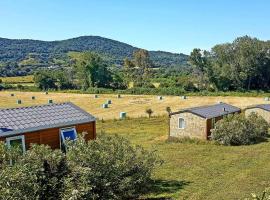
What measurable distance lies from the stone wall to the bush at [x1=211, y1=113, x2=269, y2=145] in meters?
1.23

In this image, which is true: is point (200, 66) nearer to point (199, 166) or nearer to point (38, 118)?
point (199, 166)

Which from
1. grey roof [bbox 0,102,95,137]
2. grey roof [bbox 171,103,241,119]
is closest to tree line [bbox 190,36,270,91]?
grey roof [bbox 171,103,241,119]

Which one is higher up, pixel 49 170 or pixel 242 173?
pixel 49 170

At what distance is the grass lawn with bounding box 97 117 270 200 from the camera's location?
1900 centimetres

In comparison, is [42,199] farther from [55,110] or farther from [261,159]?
[261,159]

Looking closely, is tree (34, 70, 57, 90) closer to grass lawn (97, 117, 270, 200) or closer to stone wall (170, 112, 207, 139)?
grass lawn (97, 117, 270, 200)

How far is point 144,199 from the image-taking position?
17.6m

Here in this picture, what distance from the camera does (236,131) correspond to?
3127cm

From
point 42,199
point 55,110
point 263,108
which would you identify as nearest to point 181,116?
point 263,108

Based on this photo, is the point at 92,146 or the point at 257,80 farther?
the point at 257,80

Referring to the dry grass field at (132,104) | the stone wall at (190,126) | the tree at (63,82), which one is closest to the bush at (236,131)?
the stone wall at (190,126)

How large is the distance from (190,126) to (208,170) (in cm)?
1054

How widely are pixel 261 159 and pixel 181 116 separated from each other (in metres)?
9.81

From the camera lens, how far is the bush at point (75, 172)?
1295 cm
